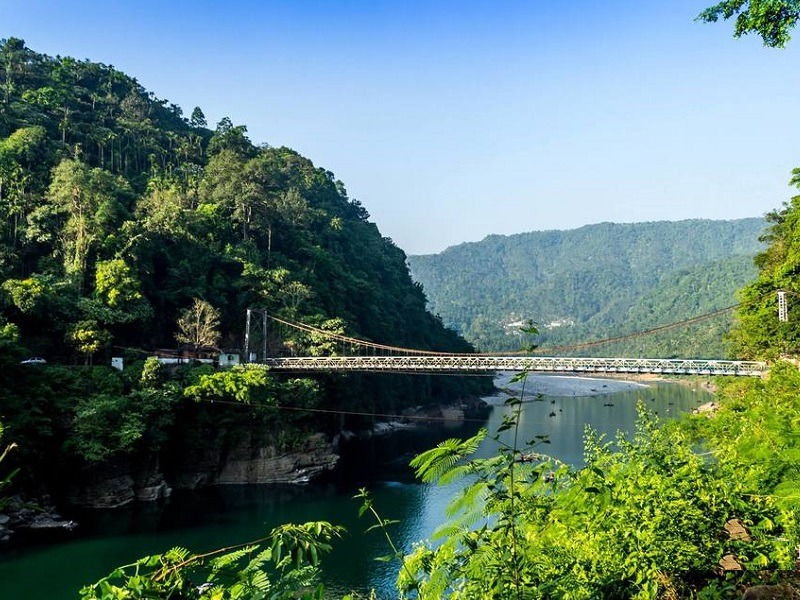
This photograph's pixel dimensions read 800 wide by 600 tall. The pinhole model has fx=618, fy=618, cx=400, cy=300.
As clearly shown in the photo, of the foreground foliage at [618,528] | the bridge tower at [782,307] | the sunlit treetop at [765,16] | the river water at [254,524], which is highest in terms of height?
A: the sunlit treetop at [765,16]

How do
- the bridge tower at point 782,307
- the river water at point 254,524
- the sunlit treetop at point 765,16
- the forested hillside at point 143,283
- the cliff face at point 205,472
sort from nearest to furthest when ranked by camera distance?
the sunlit treetop at point 765,16 → the river water at point 254,524 → the cliff face at point 205,472 → the forested hillside at point 143,283 → the bridge tower at point 782,307

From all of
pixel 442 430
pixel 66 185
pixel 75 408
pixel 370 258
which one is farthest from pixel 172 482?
pixel 370 258

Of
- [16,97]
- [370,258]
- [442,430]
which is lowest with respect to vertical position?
[442,430]

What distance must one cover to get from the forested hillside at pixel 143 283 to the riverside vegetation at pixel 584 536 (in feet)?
48.8

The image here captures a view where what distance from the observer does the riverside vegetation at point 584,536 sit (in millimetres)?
2244

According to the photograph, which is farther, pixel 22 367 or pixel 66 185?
pixel 66 185

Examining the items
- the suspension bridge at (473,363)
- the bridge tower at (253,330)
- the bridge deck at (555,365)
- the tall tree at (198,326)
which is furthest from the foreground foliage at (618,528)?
the bridge tower at (253,330)

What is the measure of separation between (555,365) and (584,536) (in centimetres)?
2017

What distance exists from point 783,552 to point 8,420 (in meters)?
16.9

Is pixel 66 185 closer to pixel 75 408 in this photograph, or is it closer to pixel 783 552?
pixel 75 408

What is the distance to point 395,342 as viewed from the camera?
38.0 metres

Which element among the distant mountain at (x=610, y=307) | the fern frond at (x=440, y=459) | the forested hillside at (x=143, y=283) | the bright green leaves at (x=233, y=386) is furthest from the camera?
the distant mountain at (x=610, y=307)

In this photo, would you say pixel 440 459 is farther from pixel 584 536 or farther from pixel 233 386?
pixel 233 386

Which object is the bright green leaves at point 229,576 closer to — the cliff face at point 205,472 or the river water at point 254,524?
the river water at point 254,524
